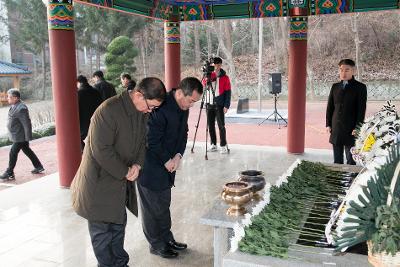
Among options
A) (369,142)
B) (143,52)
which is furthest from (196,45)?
(369,142)

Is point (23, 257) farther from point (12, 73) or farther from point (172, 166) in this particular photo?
point (12, 73)

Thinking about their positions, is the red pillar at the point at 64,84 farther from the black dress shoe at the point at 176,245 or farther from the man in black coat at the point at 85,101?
the black dress shoe at the point at 176,245

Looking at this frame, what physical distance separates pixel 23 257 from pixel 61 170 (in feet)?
6.64

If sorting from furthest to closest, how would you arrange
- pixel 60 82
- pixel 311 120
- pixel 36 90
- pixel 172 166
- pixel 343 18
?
pixel 343 18, pixel 36 90, pixel 311 120, pixel 60 82, pixel 172 166

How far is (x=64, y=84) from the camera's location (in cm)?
505

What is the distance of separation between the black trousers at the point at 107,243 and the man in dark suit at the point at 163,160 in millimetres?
485

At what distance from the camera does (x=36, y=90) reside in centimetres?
1981

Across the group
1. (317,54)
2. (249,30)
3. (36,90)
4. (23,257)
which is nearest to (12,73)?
(36,90)

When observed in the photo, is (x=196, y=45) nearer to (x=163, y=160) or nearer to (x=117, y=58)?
(x=117, y=58)

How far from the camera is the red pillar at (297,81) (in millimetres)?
6738

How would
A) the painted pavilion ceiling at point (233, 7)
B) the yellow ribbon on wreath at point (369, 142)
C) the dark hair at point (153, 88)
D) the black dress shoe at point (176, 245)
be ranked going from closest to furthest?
the dark hair at point (153, 88), the yellow ribbon on wreath at point (369, 142), the black dress shoe at point (176, 245), the painted pavilion ceiling at point (233, 7)

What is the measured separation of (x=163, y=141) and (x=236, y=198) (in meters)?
1.08

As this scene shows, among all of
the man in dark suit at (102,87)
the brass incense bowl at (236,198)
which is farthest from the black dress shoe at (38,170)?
the brass incense bowl at (236,198)

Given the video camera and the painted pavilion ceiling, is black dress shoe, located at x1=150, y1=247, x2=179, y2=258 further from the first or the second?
the video camera
